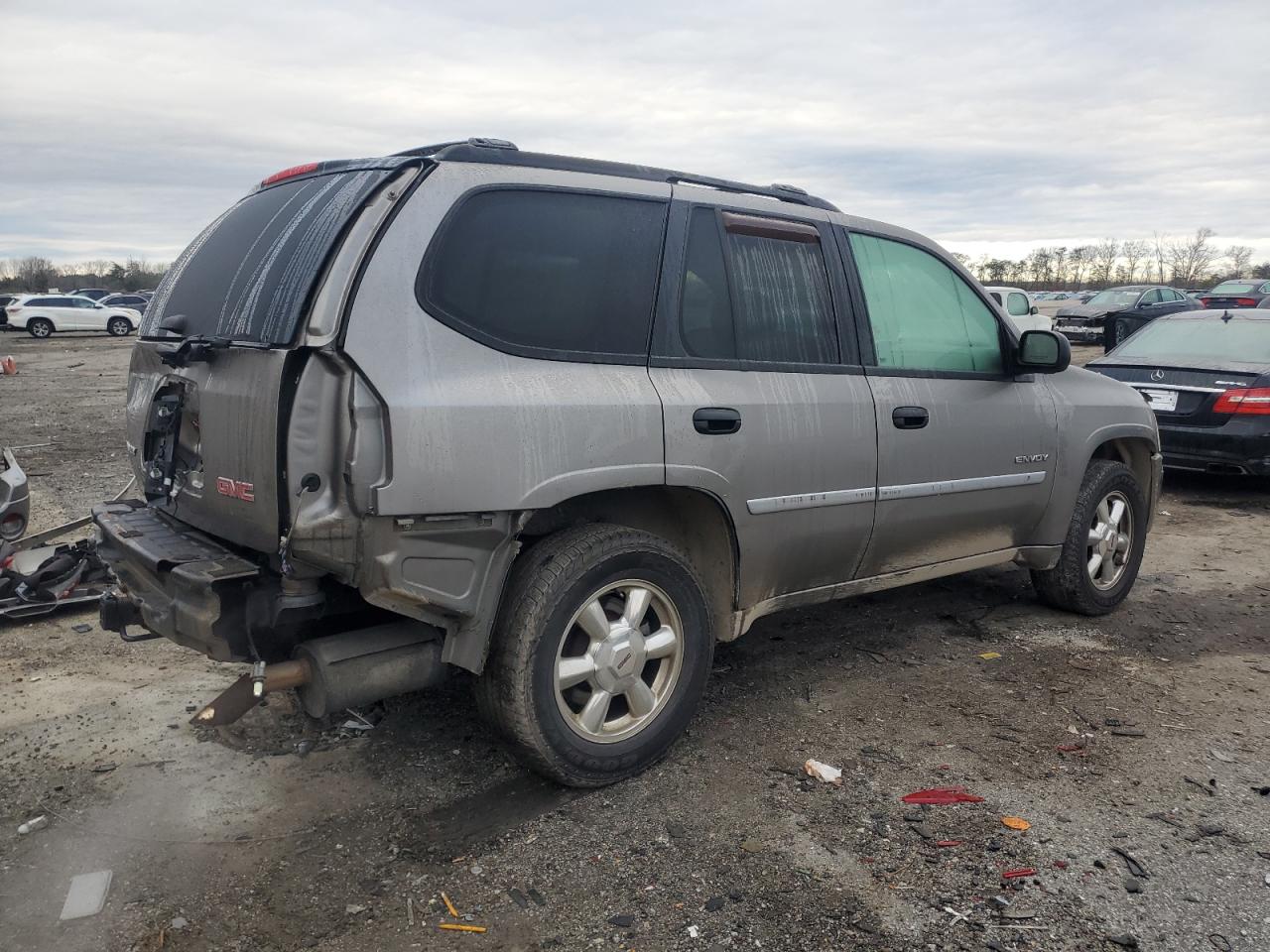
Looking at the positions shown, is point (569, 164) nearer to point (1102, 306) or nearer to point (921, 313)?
point (921, 313)

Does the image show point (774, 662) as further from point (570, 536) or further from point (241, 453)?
point (241, 453)

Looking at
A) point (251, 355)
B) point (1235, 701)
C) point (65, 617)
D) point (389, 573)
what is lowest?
point (65, 617)

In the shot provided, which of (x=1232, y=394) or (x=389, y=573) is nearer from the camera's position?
(x=389, y=573)

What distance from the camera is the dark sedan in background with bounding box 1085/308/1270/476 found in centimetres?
785

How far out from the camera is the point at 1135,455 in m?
5.55

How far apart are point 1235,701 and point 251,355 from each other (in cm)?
405

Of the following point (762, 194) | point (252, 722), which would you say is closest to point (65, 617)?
point (252, 722)

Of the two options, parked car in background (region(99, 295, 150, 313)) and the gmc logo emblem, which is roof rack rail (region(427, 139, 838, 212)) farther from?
parked car in background (region(99, 295, 150, 313))

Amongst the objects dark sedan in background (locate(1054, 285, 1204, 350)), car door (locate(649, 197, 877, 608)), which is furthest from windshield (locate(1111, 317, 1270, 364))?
dark sedan in background (locate(1054, 285, 1204, 350))

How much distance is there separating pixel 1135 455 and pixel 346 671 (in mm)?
4492

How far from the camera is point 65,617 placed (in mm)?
5020

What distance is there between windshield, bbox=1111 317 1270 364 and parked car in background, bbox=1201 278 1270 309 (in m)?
11.2

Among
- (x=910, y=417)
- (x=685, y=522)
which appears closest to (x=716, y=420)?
(x=685, y=522)

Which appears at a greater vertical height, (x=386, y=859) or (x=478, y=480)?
(x=478, y=480)
